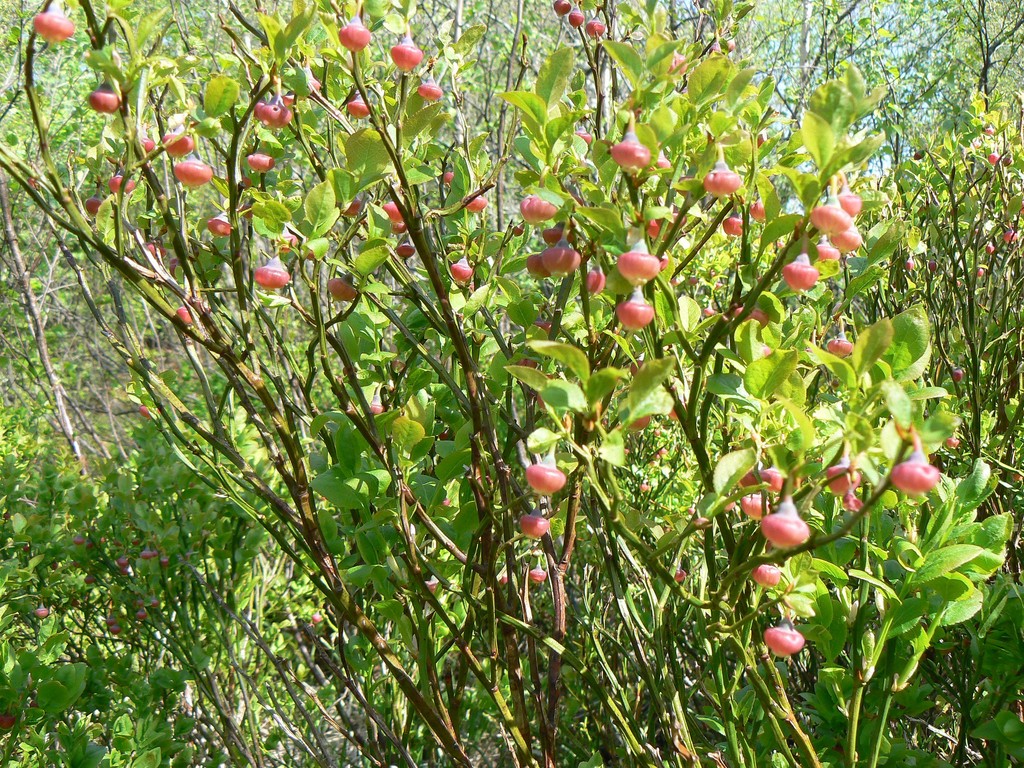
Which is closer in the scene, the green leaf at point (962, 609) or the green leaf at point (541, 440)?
the green leaf at point (541, 440)

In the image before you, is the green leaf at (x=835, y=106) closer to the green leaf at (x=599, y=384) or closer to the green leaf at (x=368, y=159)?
the green leaf at (x=599, y=384)

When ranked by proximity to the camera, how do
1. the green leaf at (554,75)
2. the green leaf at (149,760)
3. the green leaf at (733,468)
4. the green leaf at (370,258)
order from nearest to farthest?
the green leaf at (733,468), the green leaf at (554,75), the green leaf at (370,258), the green leaf at (149,760)

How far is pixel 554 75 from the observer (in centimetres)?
94

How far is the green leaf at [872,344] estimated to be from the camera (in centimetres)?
77

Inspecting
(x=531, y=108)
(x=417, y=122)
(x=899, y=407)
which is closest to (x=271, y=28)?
(x=417, y=122)

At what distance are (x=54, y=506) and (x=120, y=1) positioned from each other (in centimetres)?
212

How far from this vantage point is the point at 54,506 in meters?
2.58

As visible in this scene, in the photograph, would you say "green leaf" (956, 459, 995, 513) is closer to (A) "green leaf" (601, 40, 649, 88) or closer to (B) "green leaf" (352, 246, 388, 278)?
(A) "green leaf" (601, 40, 649, 88)

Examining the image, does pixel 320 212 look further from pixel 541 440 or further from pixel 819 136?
pixel 819 136

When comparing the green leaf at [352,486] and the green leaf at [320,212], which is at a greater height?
the green leaf at [320,212]

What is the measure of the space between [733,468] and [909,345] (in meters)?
0.25

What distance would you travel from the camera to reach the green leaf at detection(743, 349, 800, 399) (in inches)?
34.7

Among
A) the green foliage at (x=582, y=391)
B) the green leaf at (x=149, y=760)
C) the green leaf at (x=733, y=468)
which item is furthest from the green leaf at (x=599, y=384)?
the green leaf at (x=149, y=760)

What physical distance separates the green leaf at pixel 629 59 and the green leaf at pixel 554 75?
45 mm
